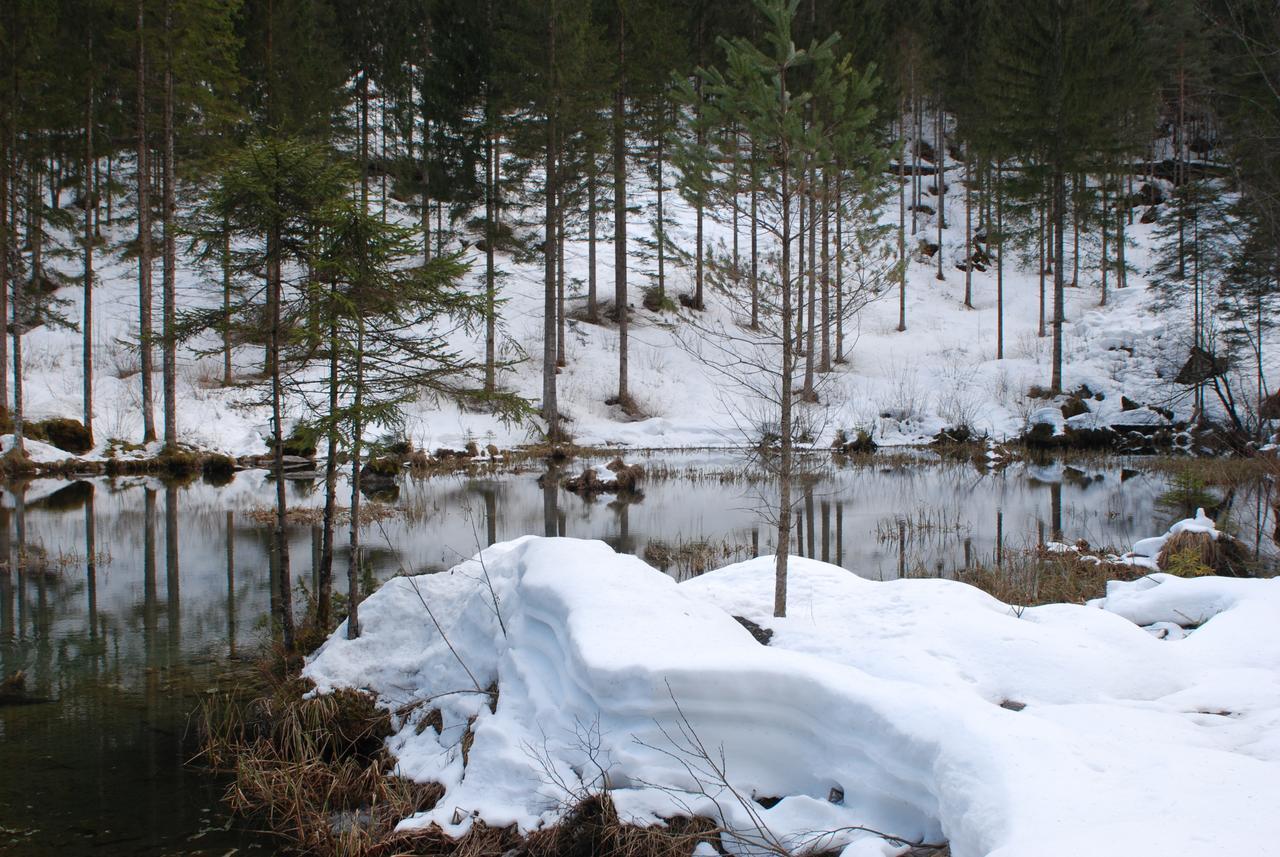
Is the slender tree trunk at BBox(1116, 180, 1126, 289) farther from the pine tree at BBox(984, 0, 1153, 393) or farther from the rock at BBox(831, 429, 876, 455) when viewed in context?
the rock at BBox(831, 429, 876, 455)

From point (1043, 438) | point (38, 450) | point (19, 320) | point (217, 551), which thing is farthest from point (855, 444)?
point (19, 320)

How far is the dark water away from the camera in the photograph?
5613 mm

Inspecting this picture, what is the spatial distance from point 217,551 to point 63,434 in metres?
14.3

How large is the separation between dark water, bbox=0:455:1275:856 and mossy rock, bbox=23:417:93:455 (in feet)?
9.40

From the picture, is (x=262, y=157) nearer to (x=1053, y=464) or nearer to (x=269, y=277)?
(x=269, y=277)

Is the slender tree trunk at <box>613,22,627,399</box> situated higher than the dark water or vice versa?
the slender tree trunk at <box>613,22,627,399</box>

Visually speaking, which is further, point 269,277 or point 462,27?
point 462,27

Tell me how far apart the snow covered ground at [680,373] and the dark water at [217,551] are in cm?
548

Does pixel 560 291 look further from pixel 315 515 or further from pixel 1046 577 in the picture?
pixel 1046 577

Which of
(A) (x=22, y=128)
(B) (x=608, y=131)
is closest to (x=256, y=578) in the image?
(A) (x=22, y=128)

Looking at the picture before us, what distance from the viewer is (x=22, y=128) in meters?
22.5

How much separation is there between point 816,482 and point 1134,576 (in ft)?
34.7

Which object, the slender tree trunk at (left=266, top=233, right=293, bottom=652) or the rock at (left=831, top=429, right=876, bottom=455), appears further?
the rock at (left=831, top=429, right=876, bottom=455)

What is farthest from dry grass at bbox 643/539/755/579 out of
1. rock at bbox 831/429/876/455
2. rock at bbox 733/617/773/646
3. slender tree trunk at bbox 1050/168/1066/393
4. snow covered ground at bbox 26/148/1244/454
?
slender tree trunk at bbox 1050/168/1066/393
